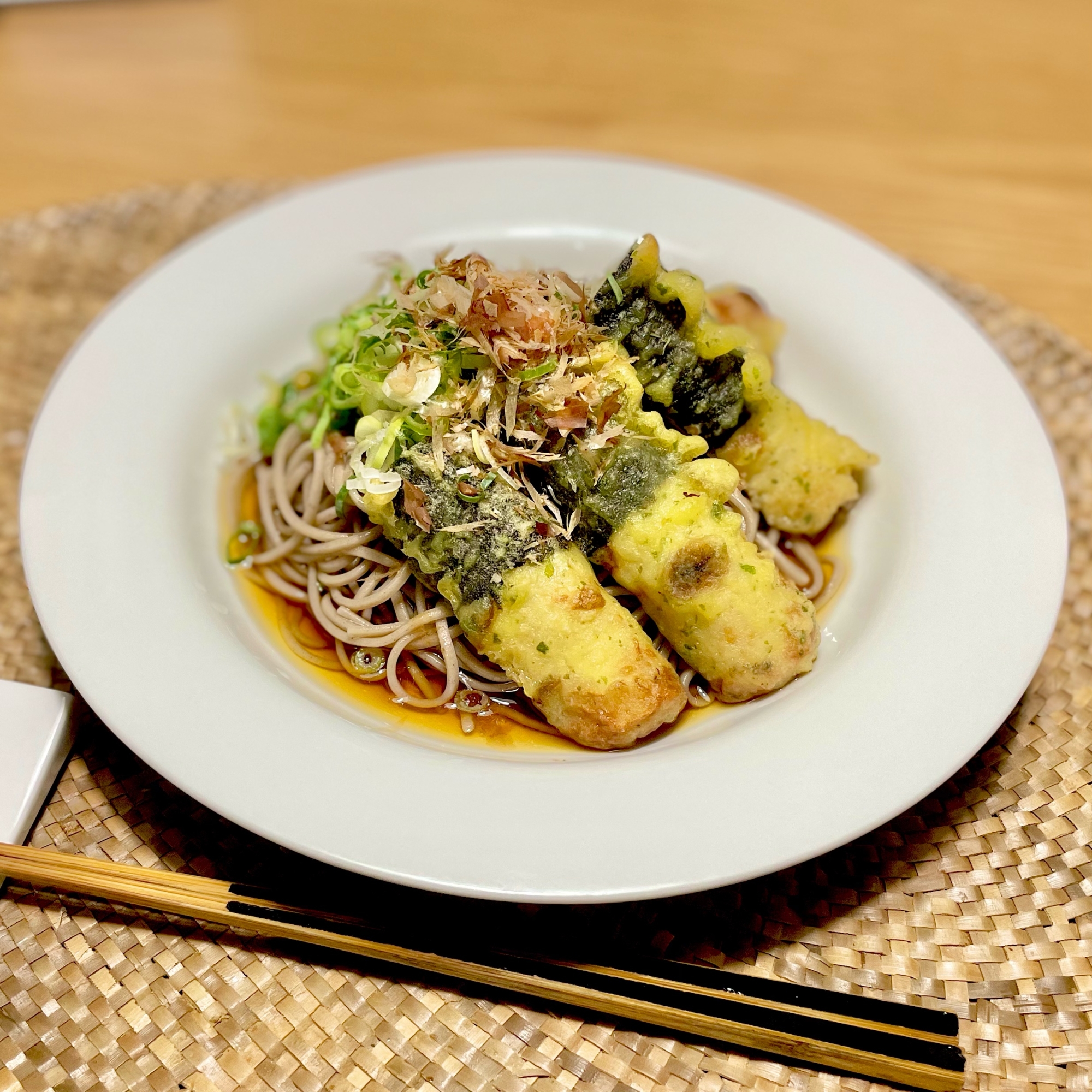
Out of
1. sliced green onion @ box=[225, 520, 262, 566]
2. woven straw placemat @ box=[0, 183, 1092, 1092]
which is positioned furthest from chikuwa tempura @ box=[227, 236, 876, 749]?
woven straw placemat @ box=[0, 183, 1092, 1092]

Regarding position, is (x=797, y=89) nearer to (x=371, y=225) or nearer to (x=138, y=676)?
(x=371, y=225)

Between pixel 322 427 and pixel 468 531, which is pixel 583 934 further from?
pixel 322 427

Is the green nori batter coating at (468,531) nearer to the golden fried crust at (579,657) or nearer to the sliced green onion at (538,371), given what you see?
the golden fried crust at (579,657)

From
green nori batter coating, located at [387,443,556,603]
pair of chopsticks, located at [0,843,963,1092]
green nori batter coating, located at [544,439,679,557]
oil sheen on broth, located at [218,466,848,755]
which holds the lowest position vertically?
oil sheen on broth, located at [218,466,848,755]

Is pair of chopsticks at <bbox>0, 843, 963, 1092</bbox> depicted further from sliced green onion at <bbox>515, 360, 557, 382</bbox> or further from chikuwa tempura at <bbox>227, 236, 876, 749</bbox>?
Answer: sliced green onion at <bbox>515, 360, 557, 382</bbox>

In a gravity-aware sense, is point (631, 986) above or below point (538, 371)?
below

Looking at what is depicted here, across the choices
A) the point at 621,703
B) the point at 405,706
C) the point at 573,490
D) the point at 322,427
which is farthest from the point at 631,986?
the point at 322,427
